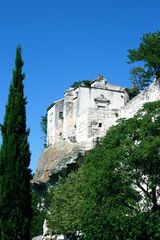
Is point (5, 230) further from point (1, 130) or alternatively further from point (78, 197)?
point (78, 197)

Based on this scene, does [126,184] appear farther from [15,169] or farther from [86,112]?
[86,112]

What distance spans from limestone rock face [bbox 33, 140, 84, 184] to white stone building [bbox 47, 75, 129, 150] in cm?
103

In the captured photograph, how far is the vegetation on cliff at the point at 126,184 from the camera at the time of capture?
2081cm

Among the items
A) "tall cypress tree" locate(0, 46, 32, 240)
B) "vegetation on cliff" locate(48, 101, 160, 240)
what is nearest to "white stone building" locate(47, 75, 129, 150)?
"tall cypress tree" locate(0, 46, 32, 240)

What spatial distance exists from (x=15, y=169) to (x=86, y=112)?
71.1 feet

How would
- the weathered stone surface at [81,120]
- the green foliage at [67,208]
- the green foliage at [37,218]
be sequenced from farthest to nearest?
the green foliage at [37,218]
the weathered stone surface at [81,120]
the green foliage at [67,208]

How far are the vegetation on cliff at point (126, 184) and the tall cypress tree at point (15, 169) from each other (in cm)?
311

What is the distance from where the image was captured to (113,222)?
21266 mm

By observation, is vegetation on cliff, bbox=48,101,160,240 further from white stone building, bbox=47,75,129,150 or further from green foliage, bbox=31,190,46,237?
green foliage, bbox=31,190,46,237

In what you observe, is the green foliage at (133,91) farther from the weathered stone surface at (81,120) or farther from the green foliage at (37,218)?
the green foliage at (37,218)

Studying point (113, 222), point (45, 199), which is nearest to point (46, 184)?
point (45, 199)

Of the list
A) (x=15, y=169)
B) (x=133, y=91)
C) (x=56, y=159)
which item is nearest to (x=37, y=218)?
(x=56, y=159)

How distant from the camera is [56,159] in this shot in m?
45.9

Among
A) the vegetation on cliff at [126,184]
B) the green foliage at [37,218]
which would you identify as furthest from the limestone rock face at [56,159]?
the vegetation on cliff at [126,184]
